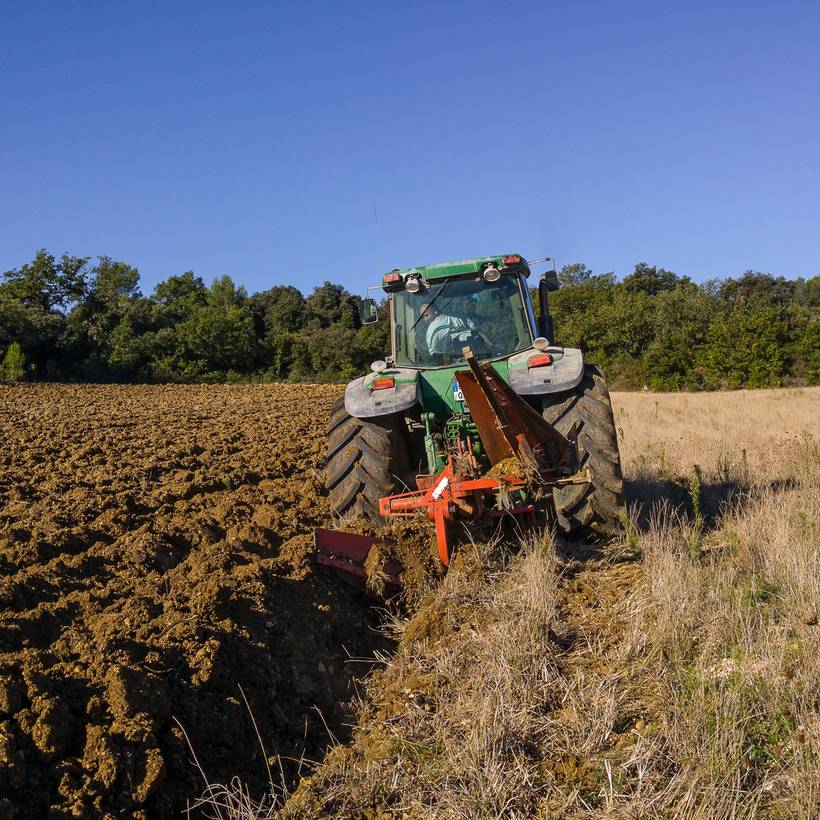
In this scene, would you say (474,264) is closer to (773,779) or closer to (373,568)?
(373,568)

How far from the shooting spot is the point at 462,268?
238 inches

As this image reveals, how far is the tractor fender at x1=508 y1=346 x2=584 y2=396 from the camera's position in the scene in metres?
5.23

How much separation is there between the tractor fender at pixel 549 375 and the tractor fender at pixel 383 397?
65cm

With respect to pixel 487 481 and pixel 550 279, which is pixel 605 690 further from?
pixel 550 279

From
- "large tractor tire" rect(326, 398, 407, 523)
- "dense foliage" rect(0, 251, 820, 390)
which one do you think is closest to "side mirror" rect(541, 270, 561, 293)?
"large tractor tire" rect(326, 398, 407, 523)

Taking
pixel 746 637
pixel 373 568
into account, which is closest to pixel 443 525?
pixel 373 568

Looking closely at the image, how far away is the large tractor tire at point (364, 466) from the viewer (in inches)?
210

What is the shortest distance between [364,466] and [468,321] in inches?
55.6

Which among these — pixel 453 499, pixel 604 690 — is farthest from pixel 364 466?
pixel 604 690

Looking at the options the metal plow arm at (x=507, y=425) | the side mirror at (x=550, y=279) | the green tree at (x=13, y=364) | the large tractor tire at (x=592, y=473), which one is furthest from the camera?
the green tree at (x=13, y=364)

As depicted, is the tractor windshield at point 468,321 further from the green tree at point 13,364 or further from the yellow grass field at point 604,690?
the green tree at point 13,364

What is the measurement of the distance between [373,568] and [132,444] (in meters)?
6.19

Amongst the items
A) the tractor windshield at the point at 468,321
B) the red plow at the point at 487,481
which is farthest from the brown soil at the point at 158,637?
the tractor windshield at the point at 468,321

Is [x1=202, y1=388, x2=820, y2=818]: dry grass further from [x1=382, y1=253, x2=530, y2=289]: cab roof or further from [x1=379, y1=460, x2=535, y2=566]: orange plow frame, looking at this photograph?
[x1=382, y1=253, x2=530, y2=289]: cab roof
